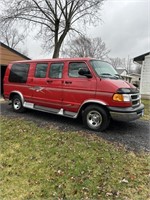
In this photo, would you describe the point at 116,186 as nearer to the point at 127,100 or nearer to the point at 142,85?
the point at 127,100

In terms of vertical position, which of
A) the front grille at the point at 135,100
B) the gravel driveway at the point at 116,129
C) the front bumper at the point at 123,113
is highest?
the front grille at the point at 135,100

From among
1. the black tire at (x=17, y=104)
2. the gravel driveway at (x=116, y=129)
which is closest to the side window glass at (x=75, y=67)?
the gravel driveway at (x=116, y=129)

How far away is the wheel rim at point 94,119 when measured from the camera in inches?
215

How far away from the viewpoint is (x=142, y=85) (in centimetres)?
1374

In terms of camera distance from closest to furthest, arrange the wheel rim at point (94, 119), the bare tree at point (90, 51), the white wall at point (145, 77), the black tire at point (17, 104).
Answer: the wheel rim at point (94, 119) → the black tire at point (17, 104) → the white wall at point (145, 77) → the bare tree at point (90, 51)

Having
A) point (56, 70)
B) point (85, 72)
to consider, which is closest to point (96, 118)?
point (85, 72)

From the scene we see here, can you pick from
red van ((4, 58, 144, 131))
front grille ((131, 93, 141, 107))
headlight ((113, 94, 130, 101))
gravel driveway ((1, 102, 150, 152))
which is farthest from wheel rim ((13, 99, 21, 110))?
front grille ((131, 93, 141, 107))

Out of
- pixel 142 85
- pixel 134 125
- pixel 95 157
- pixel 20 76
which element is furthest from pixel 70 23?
pixel 95 157

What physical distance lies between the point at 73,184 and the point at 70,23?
65.7ft

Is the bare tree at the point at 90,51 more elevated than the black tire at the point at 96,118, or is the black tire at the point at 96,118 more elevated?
the bare tree at the point at 90,51

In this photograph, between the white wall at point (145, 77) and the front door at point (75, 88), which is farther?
the white wall at point (145, 77)

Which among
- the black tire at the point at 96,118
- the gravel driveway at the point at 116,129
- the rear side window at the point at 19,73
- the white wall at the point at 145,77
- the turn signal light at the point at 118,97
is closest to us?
the gravel driveway at the point at 116,129

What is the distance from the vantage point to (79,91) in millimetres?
5723

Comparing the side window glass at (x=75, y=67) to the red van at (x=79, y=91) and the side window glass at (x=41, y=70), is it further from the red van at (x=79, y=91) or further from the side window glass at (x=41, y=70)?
the side window glass at (x=41, y=70)
